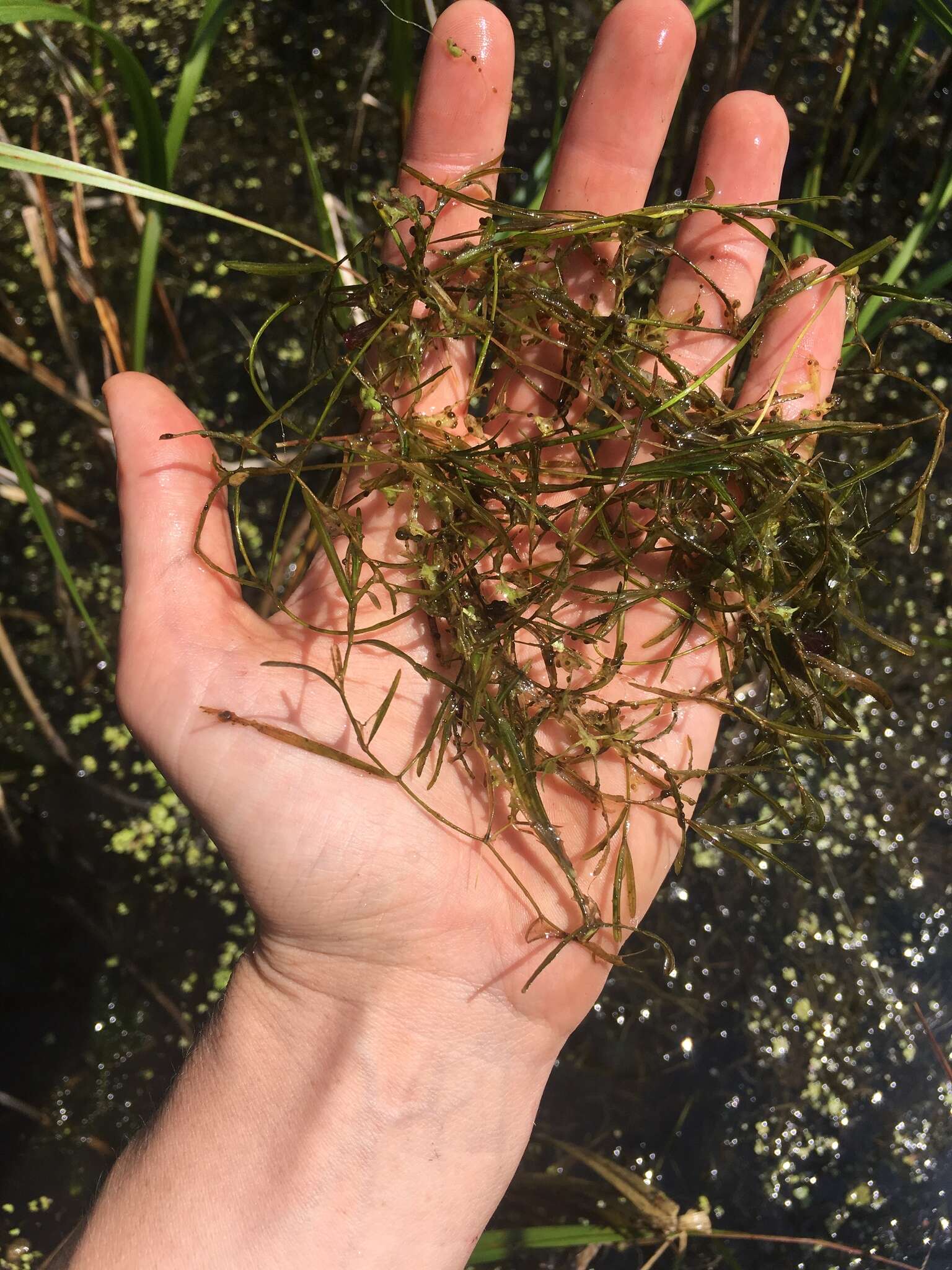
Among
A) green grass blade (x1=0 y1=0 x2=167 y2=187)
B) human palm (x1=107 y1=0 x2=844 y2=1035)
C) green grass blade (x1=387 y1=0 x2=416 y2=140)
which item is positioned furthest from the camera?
green grass blade (x1=387 y1=0 x2=416 y2=140)

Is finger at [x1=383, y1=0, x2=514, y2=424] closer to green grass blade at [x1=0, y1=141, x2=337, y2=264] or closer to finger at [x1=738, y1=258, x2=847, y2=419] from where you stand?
green grass blade at [x1=0, y1=141, x2=337, y2=264]

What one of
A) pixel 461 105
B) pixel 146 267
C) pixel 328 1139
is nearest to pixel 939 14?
pixel 461 105

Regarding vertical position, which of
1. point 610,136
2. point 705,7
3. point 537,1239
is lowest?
point 537,1239

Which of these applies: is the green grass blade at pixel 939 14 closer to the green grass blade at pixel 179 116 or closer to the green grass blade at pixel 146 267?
the green grass blade at pixel 179 116

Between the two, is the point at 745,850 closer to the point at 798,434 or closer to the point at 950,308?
the point at 798,434

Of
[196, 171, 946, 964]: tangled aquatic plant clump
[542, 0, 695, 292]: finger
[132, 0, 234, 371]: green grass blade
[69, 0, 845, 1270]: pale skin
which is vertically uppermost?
[542, 0, 695, 292]: finger

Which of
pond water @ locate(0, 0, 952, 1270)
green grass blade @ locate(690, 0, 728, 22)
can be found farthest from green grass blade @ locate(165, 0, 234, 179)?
green grass blade @ locate(690, 0, 728, 22)

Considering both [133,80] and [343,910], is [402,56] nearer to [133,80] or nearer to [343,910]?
[133,80]
